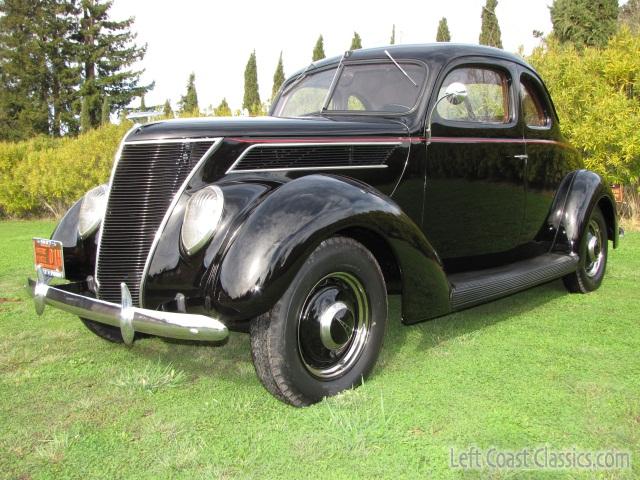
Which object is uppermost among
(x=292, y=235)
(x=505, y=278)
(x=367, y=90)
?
(x=367, y=90)

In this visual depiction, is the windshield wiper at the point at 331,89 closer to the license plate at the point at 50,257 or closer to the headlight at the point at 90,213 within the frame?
the headlight at the point at 90,213

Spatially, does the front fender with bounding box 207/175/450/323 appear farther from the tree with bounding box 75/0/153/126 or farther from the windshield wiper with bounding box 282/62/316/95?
the tree with bounding box 75/0/153/126

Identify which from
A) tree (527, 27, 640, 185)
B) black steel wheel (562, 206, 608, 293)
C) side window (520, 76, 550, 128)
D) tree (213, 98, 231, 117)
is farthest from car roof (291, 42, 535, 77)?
tree (213, 98, 231, 117)

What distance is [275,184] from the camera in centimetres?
277

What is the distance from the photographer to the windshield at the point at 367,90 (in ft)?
11.9

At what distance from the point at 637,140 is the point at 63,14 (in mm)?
34791

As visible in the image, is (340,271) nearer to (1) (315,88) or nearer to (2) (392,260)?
(2) (392,260)

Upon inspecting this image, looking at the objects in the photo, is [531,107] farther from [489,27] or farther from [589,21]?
[489,27]

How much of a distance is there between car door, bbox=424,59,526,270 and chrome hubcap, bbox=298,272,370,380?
3.09 ft

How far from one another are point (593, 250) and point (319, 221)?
3.31 m

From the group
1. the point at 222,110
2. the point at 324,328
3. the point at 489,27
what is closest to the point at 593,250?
the point at 324,328

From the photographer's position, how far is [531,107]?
443cm

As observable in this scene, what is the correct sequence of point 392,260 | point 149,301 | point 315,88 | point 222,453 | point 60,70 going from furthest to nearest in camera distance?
point 60,70
point 315,88
point 392,260
point 149,301
point 222,453

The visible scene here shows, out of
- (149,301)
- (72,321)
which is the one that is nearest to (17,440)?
(149,301)
